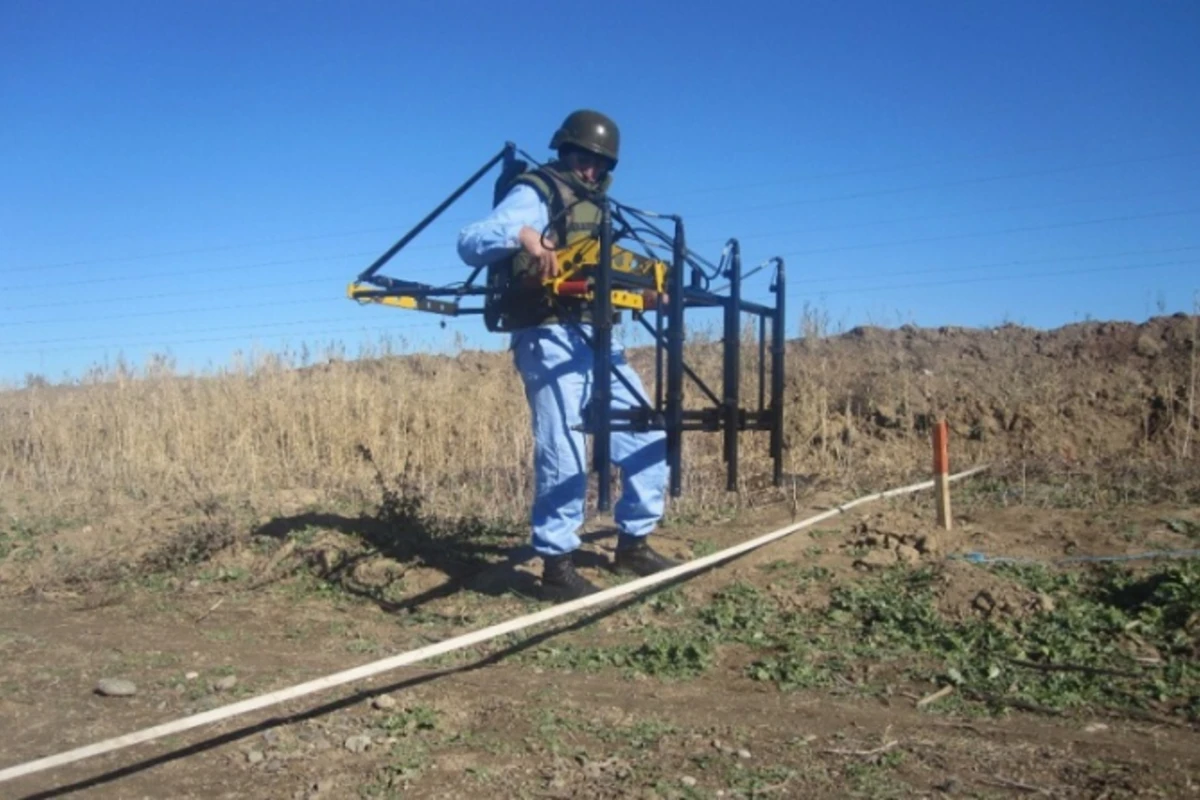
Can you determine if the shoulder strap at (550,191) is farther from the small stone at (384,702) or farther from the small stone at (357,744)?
the small stone at (357,744)

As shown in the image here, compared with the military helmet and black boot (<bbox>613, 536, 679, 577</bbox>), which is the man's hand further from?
black boot (<bbox>613, 536, 679, 577</bbox>)

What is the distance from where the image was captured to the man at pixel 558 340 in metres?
5.39

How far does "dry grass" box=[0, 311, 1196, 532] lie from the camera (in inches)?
379

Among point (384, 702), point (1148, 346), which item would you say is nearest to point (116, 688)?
point (384, 702)

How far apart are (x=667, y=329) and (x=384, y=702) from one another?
2170mm

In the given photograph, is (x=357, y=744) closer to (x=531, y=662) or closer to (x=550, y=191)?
(x=531, y=662)

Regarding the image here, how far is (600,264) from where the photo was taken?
194 inches

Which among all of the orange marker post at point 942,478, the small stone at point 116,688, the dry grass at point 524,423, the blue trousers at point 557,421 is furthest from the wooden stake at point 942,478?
Answer: the small stone at point 116,688

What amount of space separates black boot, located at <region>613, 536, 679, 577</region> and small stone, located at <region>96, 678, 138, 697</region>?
2472 millimetres

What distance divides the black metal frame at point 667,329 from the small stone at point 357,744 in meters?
1.57

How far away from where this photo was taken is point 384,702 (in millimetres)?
4105

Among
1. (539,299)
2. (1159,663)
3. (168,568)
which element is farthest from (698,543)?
(168,568)

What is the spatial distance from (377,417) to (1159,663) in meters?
9.01

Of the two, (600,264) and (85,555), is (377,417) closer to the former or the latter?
(85,555)
